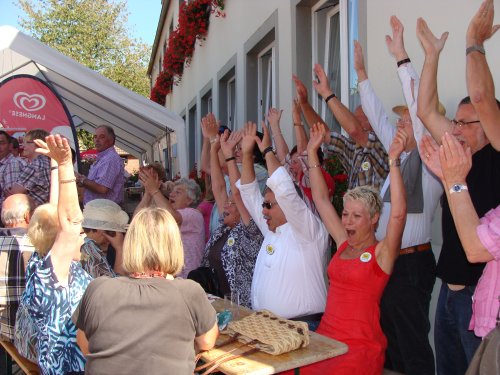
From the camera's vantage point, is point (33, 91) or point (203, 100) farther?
point (203, 100)

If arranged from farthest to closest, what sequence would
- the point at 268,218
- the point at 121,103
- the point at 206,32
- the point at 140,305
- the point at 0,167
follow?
1. the point at 206,32
2. the point at 121,103
3. the point at 0,167
4. the point at 268,218
5. the point at 140,305

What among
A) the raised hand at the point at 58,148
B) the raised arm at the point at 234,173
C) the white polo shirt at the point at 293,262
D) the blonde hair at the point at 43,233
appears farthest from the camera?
the raised arm at the point at 234,173

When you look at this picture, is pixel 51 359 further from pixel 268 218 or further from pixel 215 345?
pixel 268 218

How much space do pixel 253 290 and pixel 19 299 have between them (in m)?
1.49

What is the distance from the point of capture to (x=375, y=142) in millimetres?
3910

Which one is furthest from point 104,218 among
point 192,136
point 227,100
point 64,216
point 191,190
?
point 192,136

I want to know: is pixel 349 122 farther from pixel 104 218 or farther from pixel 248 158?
pixel 104 218

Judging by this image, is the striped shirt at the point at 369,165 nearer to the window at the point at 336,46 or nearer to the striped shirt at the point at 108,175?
the window at the point at 336,46

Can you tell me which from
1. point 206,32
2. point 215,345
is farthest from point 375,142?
point 206,32

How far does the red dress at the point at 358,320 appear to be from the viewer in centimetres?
311

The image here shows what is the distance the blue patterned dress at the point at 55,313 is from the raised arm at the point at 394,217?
5.06 ft

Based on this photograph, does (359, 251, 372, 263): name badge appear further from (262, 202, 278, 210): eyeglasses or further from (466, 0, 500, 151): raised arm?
(466, 0, 500, 151): raised arm

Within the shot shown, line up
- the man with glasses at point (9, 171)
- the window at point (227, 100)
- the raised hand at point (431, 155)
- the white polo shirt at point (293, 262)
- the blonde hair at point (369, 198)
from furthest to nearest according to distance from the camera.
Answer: the window at point (227, 100), the man with glasses at point (9, 171), the white polo shirt at point (293, 262), the blonde hair at point (369, 198), the raised hand at point (431, 155)

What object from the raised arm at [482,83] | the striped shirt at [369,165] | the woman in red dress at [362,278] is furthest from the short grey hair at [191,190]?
the raised arm at [482,83]
